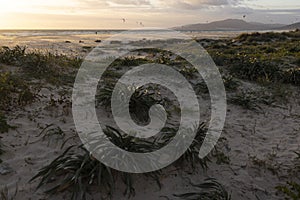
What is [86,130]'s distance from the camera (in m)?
5.29

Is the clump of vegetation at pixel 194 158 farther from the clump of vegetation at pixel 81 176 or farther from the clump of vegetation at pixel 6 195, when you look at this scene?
the clump of vegetation at pixel 6 195

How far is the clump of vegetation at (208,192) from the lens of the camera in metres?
3.74

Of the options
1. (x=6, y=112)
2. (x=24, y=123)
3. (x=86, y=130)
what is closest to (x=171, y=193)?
(x=86, y=130)

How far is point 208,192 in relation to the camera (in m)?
3.98

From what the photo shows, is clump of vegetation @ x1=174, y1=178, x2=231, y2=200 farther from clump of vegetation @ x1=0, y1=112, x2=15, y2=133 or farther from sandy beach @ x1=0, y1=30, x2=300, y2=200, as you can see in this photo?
clump of vegetation @ x1=0, y1=112, x2=15, y2=133

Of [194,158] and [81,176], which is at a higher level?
[81,176]

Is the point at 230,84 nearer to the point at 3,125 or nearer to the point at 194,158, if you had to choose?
the point at 194,158

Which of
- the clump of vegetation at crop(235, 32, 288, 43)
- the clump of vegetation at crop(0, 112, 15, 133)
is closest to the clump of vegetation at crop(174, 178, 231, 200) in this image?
the clump of vegetation at crop(0, 112, 15, 133)

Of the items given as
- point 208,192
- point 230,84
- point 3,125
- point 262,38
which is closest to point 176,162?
point 208,192

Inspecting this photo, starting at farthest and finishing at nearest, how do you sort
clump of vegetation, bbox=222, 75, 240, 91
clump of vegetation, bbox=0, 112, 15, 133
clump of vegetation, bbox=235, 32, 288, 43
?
clump of vegetation, bbox=235, 32, 288, 43, clump of vegetation, bbox=222, 75, 240, 91, clump of vegetation, bbox=0, 112, 15, 133

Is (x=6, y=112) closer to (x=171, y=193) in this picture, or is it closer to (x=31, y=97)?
(x=31, y=97)

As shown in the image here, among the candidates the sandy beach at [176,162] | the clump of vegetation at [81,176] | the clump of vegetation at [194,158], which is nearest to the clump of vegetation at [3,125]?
the sandy beach at [176,162]

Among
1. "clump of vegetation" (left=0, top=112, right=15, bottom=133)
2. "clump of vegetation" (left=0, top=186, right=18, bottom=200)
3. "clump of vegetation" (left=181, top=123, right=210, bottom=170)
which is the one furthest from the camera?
"clump of vegetation" (left=0, top=112, right=15, bottom=133)

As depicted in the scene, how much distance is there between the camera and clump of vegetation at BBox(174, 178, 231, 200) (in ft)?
12.3
